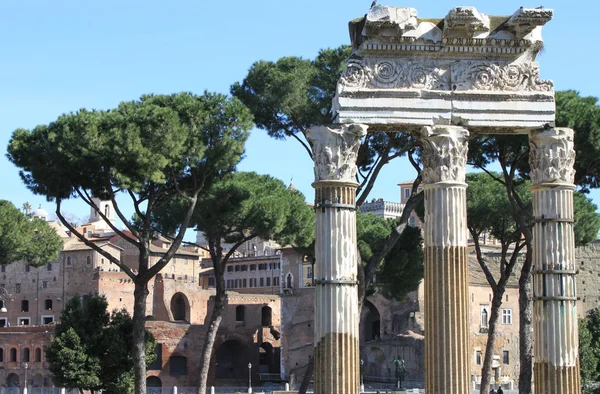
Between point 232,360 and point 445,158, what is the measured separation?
178 ft

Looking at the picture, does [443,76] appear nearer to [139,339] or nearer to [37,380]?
[139,339]

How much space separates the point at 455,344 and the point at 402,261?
17.3 m

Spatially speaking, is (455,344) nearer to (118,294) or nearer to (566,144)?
(566,144)

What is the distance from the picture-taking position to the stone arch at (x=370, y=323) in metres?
60.3

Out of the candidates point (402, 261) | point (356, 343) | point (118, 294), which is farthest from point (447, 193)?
point (118, 294)

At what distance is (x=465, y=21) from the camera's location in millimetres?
15234

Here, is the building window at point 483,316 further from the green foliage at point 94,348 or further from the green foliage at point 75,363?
the green foliage at point 75,363

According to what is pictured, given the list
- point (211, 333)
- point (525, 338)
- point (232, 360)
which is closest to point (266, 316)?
point (232, 360)

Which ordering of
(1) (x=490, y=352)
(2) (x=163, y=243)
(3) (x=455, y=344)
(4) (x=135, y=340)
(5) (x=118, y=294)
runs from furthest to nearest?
(2) (x=163, y=243) → (5) (x=118, y=294) → (1) (x=490, y=352) → (4) (x=135, y=340) → (3) (x=455, y=344)

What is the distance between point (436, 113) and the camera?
15.3 metres

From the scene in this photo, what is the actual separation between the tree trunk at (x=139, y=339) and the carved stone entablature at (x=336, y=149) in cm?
1011

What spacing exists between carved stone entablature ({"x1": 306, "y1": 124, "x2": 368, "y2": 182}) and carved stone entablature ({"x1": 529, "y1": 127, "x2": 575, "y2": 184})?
246 cm

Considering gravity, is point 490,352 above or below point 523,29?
below

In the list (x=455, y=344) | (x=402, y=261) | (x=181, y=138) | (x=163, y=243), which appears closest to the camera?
(x=455, y=344)
